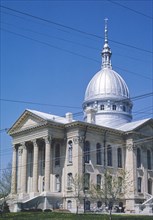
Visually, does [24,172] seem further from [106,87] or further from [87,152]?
[106,87]

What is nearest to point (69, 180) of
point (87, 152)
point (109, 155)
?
point (87, 152)

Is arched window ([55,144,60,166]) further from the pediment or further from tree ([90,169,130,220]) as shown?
tree ([90,169,130,220])

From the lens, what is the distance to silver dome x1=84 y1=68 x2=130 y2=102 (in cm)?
8256

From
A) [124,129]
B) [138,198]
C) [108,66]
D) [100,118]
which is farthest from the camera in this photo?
[108,66]

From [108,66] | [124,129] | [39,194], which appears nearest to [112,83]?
[108,66]

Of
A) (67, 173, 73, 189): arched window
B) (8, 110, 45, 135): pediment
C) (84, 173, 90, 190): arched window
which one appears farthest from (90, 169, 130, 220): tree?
(8, 110, 45, 135): pediment

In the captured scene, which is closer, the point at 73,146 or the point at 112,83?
the point at 73,146

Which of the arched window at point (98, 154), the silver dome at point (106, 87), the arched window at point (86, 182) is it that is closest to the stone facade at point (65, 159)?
the arched window at point (98, 154)

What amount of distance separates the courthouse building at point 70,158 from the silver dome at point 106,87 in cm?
1247

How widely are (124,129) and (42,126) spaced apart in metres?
14.7

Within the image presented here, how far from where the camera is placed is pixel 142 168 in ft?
224

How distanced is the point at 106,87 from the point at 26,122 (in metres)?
23.1

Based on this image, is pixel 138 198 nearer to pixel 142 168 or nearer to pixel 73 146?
pixel 142 168

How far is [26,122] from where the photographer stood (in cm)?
6600
